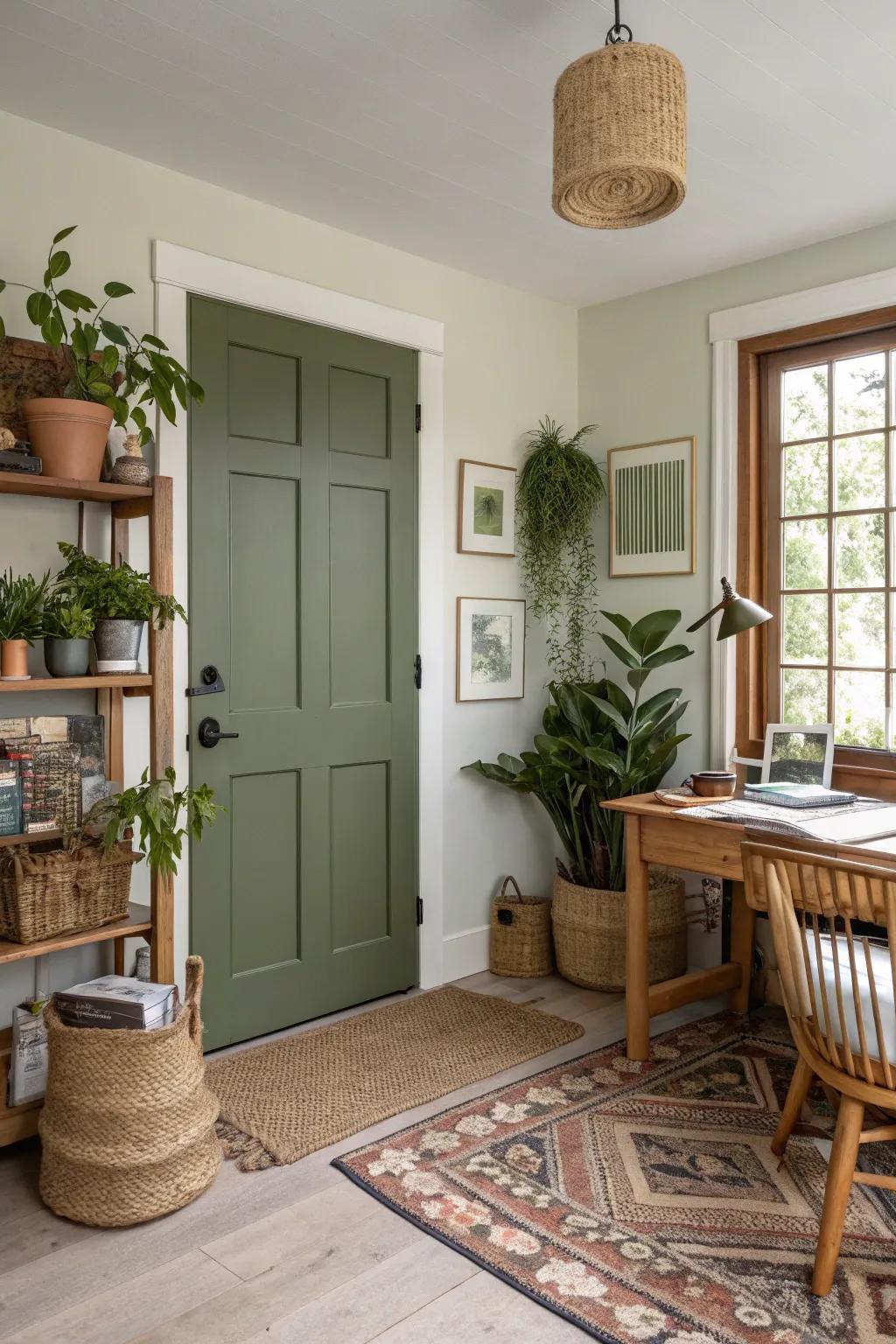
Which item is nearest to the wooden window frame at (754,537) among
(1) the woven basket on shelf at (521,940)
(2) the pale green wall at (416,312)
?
(2) the pale green wall at (416,312)


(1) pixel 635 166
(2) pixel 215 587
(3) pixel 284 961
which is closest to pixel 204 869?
(3) pixel 284 961

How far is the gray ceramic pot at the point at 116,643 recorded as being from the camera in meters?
2.50

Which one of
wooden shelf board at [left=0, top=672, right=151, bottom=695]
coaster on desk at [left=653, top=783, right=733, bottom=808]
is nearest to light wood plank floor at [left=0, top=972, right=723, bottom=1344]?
wooden shelf board at [left=0, top=672, right=151, bottom=695]

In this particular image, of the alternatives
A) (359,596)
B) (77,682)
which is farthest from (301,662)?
(77,682)

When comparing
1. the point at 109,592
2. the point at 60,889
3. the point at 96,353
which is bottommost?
the point at 60,889

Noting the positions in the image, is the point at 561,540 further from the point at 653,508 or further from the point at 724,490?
the point at 724,490

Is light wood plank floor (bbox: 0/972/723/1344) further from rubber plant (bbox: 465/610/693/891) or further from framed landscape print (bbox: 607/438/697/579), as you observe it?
framed landscape print (bbox: 607/438/697/579)

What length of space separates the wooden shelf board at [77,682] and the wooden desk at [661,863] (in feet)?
4.71

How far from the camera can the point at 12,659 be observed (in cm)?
234

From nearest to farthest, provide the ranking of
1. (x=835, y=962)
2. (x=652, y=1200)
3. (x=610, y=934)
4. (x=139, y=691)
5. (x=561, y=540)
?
(x=835, y=962) → (x=652, y=1200) → (x=139, y=691) → (x=610, y=934) → (x=561, y=540)

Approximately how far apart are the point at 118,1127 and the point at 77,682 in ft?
3.31

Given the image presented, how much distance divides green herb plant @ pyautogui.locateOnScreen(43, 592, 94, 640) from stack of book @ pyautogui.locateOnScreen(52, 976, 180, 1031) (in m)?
0.84

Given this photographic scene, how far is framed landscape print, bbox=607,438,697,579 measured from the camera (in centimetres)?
379

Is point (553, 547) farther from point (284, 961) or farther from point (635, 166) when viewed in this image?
point (635, 166)
